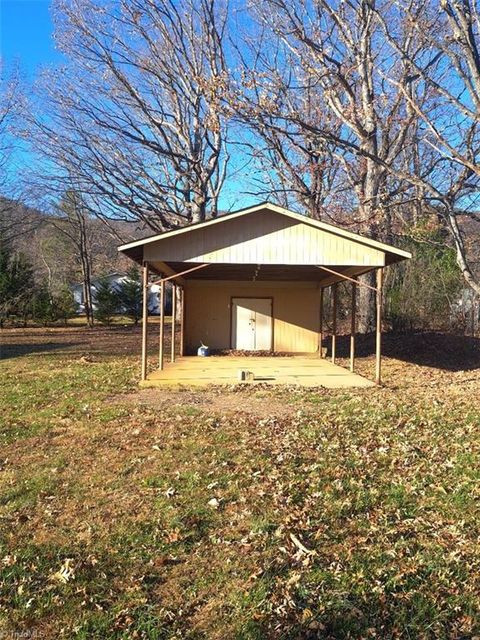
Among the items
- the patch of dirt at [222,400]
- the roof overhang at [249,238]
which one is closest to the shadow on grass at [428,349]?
the roof overhang at [249,238]

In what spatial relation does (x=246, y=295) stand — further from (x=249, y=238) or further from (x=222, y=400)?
(x=222, y=400)

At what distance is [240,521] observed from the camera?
4.29 meters

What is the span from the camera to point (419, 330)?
819 inches

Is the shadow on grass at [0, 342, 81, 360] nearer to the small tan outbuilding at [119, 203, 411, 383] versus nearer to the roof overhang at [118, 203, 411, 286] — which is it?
the small tan outbuilding at [119, 203, 411, 383]

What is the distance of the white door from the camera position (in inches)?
731

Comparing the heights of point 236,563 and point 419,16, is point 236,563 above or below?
below

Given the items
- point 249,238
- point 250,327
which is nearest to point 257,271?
point 250,327

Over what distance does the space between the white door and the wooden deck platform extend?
4.80 ft

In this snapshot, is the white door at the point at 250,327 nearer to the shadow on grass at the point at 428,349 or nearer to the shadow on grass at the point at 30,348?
the shadow on grass at the point at 428,349

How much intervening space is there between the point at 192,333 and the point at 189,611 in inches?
616

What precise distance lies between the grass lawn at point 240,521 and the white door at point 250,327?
387 inches

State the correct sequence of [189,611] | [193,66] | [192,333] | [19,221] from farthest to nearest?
[19,221]
[193,66]
[192,333]
[189,611]

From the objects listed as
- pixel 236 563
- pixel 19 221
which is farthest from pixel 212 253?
pixel 19 221

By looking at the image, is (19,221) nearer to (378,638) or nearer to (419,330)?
(419,330)
